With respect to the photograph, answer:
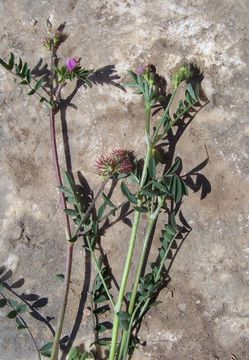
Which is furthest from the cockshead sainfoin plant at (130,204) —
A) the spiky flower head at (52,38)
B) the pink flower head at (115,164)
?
the spiky flower head at (52,38)

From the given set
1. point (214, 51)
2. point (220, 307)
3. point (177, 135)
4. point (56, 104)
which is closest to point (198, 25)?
point (214, 51)

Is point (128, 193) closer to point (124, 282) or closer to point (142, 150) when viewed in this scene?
point (142, 150)

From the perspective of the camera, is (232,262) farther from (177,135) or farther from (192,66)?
(192,66)

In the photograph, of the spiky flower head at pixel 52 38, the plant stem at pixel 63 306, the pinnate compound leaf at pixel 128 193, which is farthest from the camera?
the spiky flower head at pixel 52 38

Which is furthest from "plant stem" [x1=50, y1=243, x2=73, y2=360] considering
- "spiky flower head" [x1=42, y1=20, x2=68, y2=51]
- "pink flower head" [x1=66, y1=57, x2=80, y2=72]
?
"spiky flower head" [x1=42, y1=20, x2=68, y2=51]

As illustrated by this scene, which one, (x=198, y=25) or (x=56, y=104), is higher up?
(x=198, y=25)

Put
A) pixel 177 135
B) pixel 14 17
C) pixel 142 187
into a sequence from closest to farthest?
pixel 142 187, pixel 177 135, pixel 14 17

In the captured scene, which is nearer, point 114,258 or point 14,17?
point 114,258

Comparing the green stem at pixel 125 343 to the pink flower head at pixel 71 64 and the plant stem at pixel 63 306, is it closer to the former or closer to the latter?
the plant stem at pixel 63 306

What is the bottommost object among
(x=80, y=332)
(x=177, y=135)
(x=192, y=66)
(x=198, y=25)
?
(x=80, y=332)
